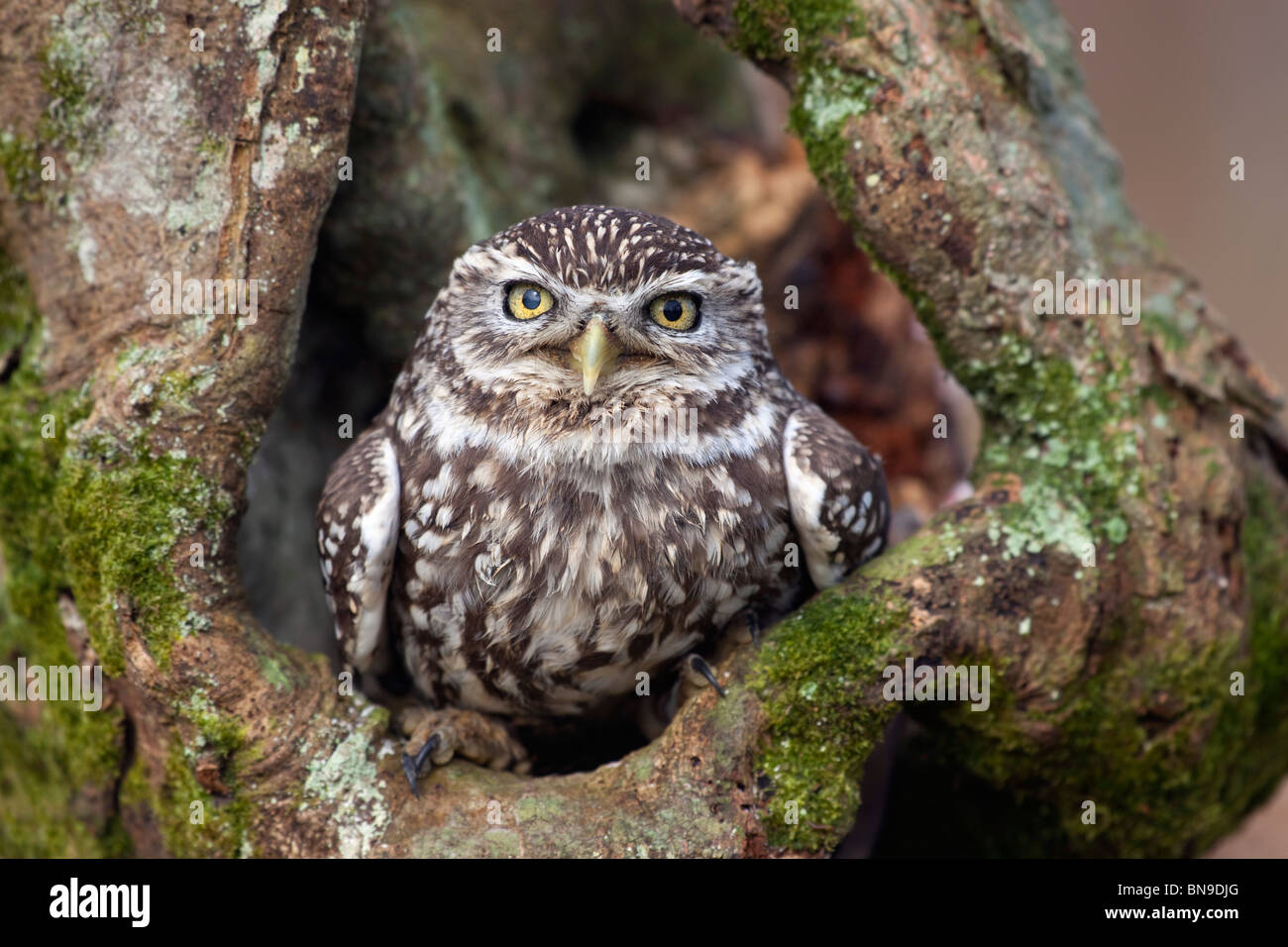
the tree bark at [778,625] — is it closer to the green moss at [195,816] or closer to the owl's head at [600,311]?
the green moss at [195,816]

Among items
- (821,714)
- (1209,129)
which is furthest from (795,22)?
(1209,129)

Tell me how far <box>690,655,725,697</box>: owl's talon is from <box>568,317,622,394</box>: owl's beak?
98 centimetres

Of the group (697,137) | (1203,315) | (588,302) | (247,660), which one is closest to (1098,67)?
(697,137)

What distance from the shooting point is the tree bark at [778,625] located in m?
3.31

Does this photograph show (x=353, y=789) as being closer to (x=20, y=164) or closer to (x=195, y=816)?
(x=195, y=816)

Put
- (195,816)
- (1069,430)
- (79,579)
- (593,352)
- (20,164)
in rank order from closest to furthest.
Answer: (593,352) < (195,816) < (79,579) < (20,164) < (1069,430)

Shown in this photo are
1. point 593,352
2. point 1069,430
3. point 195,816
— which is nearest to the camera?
point 593,352

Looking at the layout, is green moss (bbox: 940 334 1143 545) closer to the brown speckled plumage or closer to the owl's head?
the brown speckled plumage

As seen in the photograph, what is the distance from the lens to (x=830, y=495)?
11.3 feet

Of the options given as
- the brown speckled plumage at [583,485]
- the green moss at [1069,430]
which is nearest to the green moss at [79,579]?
the brown speckled plumage at [583,485]

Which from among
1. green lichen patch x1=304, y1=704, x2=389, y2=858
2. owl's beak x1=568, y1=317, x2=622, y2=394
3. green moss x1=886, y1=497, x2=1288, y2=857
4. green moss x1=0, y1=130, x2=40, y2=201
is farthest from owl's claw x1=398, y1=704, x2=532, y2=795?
green moss x1=0, y1=130, x2=40, y2=201

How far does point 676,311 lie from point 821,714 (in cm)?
132

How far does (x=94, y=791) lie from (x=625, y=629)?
81.0 inches

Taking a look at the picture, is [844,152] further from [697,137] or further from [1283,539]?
[697,137]
